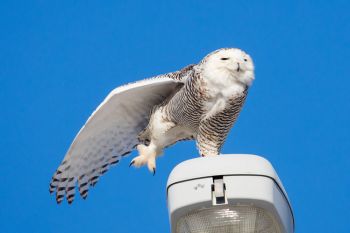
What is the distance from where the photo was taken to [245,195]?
5.95ft

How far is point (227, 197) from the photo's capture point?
1.81 m

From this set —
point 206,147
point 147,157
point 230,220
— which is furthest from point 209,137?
point 230,220

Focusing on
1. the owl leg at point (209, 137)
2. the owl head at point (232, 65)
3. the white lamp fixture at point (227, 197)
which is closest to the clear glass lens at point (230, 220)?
the white lamp fixture at point (227, 197)

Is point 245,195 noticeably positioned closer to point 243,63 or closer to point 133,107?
point 243,63

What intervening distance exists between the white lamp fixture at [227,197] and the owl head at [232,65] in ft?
4.57

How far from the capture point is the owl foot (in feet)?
11.6

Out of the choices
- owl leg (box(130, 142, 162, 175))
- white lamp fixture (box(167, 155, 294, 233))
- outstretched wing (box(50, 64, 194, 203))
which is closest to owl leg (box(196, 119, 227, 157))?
owl leg (box(130, 142, 162, 175))

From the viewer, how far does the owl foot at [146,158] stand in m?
3.54

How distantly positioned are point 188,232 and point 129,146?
218 centimetres

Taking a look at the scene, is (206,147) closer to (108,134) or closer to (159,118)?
(159,118)

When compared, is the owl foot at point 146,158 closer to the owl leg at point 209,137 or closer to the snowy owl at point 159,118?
the snowy owl at point 159,118

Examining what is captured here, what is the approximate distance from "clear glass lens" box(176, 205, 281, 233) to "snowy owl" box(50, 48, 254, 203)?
145 cm

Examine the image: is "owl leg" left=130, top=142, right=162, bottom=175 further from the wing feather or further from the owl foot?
the wing feather

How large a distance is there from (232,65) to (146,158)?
667 mm
